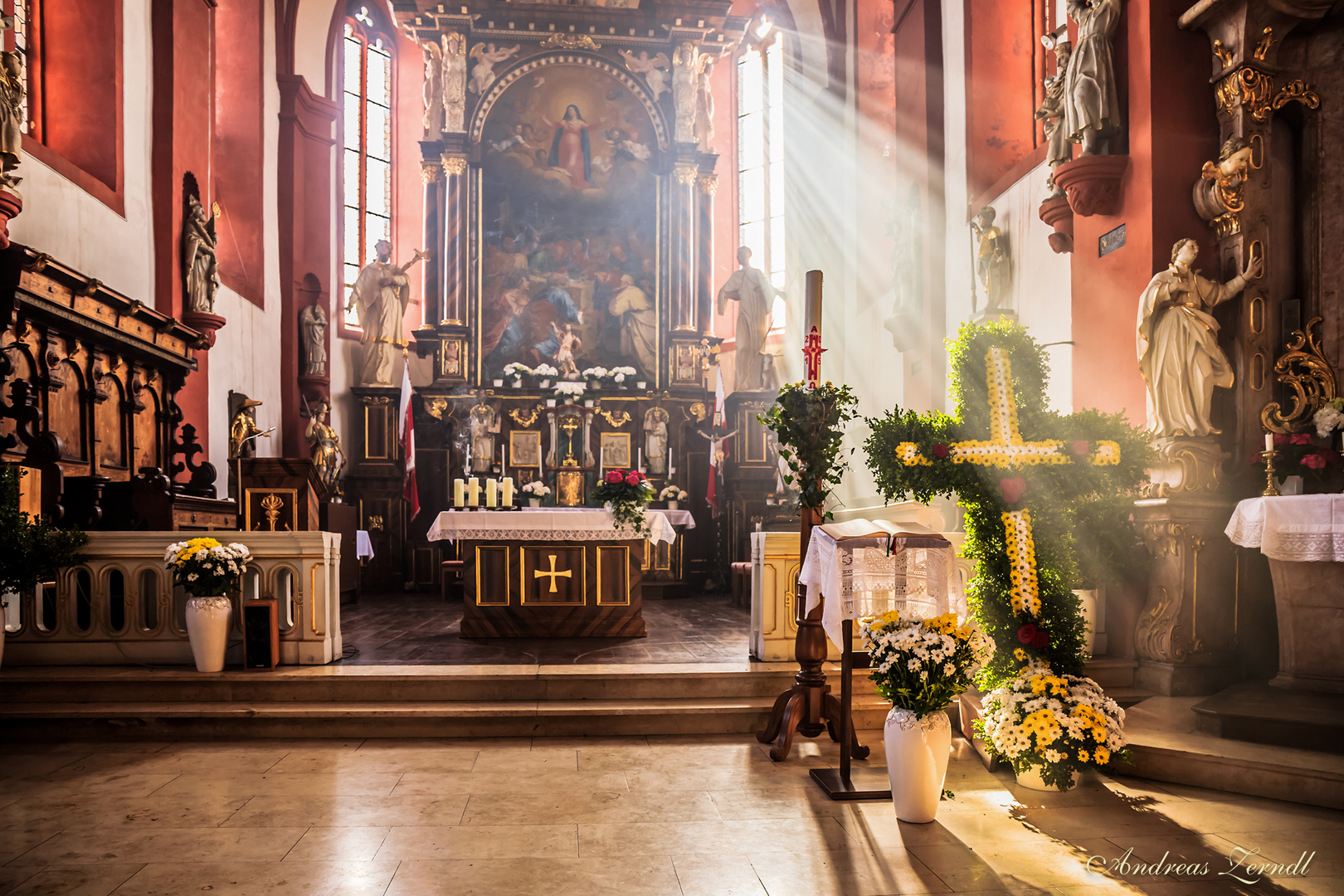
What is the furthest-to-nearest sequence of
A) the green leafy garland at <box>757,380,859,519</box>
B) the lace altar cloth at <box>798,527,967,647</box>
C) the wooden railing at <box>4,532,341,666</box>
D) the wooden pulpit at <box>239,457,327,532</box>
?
the wooden pulpit at <box>239,457,327,532</box>, the wooden railing at <box>4,532,341,666</box>, the green leafy garland at <box>757,380,859,519</box>, the lace altar cloth at <box>798,527,967,647</box>

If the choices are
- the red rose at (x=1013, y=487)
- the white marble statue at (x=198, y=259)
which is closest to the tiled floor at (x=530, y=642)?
the red rose at (x=1013, y=487)

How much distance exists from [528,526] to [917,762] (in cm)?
471

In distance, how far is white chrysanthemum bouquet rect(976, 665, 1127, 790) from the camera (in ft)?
14.1

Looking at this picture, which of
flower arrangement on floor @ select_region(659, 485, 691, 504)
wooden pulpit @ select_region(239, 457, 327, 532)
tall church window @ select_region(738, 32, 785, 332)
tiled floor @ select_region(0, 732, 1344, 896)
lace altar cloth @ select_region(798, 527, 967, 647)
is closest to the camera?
tiled floor @ select_region(0, 732, 1344, 896)

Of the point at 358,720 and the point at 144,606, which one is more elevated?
the point at 144,606

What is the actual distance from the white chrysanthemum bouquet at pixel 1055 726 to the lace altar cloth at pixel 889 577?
22.2 inches

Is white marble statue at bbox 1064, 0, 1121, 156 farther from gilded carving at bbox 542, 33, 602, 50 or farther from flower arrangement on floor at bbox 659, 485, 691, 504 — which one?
gilded carving at bbox 542, 33, 602, 50

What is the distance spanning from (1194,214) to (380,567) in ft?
35.1

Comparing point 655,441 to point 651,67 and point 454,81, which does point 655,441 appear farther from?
point 454,81

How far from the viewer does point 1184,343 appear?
19.4 ft

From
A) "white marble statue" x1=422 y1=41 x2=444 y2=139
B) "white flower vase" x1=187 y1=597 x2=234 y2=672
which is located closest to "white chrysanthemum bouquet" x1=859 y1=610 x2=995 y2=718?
"white flower vase" x1=187 y1=597 x2=234 y2=672

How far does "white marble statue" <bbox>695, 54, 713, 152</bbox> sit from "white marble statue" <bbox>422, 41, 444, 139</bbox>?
12.9ft

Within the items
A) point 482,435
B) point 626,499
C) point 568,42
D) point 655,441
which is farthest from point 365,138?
point 626,499

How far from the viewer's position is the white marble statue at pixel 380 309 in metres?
13.9
